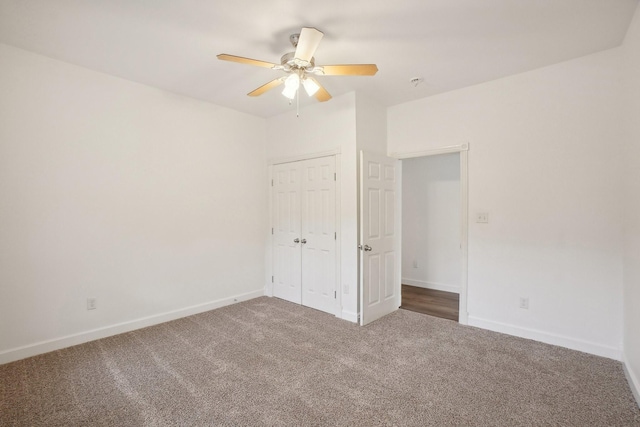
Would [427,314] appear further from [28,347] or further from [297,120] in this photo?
[28,347]

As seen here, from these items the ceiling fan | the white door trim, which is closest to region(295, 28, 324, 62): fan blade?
the ceiling fan

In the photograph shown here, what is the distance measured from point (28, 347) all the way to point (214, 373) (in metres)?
1.76

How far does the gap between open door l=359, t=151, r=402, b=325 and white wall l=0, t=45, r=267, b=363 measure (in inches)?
73.6

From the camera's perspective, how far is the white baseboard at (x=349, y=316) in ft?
11.6

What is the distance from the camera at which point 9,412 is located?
1.95 m

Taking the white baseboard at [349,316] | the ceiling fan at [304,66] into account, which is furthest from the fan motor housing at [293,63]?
the white baseboard at [349,316]

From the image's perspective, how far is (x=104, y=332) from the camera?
3086 millimetres

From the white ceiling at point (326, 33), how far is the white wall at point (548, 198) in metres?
0.29

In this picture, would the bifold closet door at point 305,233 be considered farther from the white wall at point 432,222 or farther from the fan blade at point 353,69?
the white wall at point 432,222

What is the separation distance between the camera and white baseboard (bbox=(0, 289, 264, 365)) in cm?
262

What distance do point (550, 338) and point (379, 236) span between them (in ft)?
6.31

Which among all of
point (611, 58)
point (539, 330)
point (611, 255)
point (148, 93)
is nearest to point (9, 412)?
point (148, 93)

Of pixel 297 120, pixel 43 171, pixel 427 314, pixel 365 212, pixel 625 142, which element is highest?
pixel 297 120

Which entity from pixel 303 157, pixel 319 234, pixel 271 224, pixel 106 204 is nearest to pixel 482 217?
pixel 319 234
